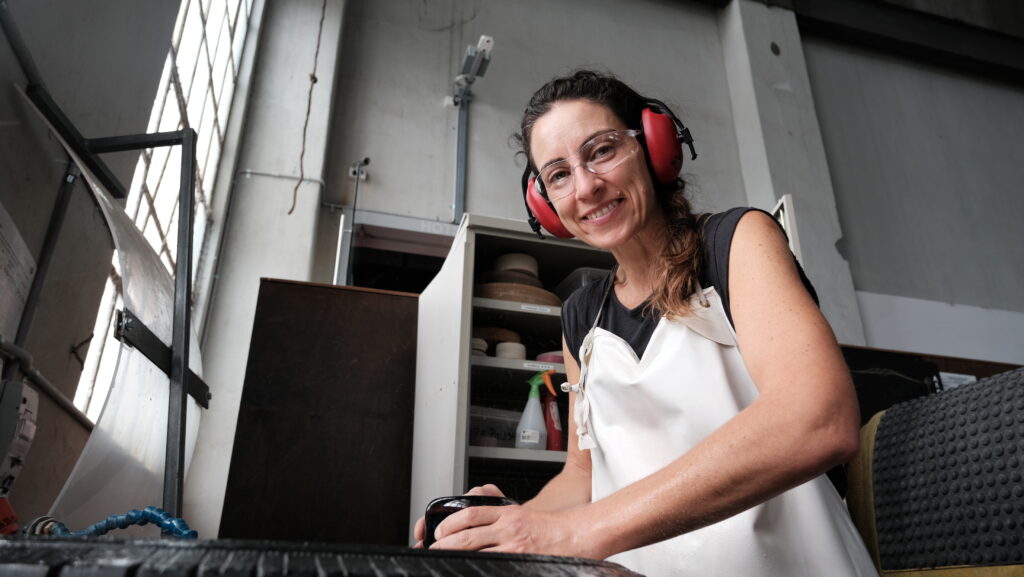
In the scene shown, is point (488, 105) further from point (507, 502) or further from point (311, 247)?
point (507, 502)

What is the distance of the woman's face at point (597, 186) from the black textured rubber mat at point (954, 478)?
19.7 inches

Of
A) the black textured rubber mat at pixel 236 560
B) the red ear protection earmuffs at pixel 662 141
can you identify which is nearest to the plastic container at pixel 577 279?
the red ear protection earmuffs at pixel 662 141

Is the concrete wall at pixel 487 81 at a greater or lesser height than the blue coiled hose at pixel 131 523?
greater

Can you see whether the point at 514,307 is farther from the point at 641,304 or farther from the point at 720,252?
the point at 720,252

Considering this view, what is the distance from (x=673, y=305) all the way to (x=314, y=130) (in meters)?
2.66

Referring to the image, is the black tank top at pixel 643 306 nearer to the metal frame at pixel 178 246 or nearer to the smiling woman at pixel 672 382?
the smiling woman at pixel 672 382

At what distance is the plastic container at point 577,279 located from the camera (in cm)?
225

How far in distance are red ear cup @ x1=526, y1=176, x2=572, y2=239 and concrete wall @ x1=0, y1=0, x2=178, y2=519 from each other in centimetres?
89

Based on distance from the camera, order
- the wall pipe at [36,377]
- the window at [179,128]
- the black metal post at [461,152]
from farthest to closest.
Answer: the black metal post at [461,152] < the window at [179,128] < the wall pipe at [36,377]

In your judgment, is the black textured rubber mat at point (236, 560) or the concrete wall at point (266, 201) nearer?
the black textured rubber mat at point (236, 560)

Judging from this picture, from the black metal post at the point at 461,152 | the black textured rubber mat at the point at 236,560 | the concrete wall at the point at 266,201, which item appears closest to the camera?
the black textured rubber mat at the point at 236,560

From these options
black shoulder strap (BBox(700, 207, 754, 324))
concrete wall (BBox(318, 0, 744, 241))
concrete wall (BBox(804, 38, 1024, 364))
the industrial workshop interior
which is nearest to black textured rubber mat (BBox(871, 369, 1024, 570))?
the industrial workshop interior

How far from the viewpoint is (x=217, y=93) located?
292cm

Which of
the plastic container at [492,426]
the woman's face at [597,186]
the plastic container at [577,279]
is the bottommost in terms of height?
the plastic container at [492,426]
